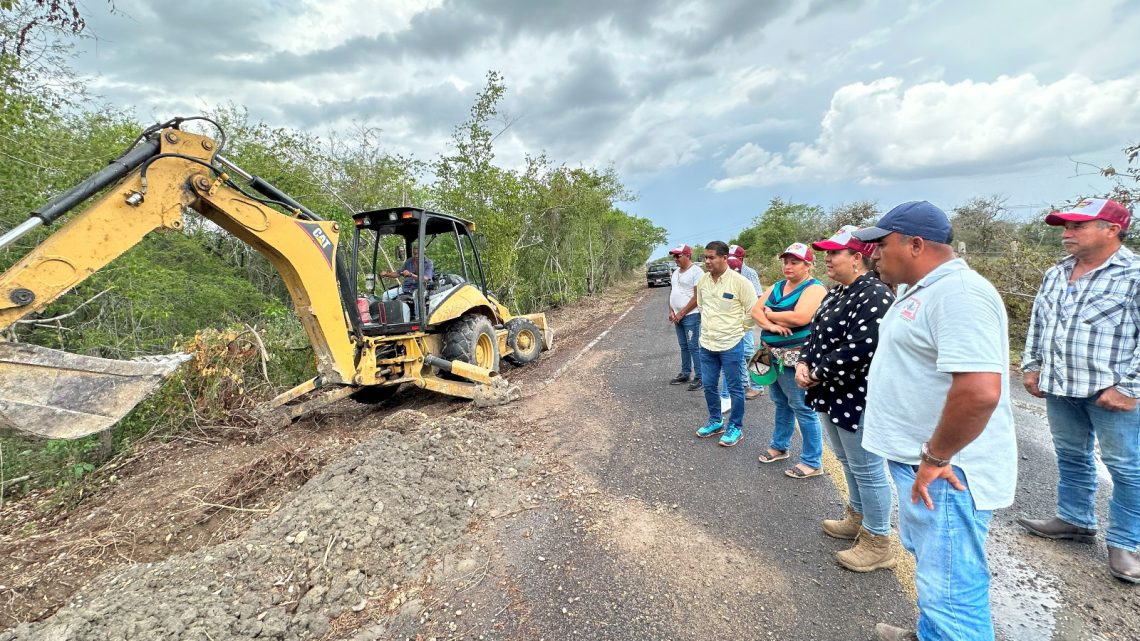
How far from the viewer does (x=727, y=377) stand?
150 inches

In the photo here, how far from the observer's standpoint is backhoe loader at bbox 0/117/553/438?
7.43ft

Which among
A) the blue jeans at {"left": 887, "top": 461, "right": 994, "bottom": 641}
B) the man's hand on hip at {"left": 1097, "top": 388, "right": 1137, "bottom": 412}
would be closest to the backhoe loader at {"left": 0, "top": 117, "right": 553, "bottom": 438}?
the blue jeans at {"left": 887, "top": 461, "right": 994, "bottom": 641}

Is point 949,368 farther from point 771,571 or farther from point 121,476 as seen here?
point 121,476

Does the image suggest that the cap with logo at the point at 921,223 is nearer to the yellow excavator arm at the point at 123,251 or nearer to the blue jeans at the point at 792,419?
the blue jeans at the point at 792,419

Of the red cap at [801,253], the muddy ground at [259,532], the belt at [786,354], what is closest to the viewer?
the muddy ground at [259,532]

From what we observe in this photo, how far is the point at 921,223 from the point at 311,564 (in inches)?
121

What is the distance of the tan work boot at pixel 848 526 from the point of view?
8.29 ft

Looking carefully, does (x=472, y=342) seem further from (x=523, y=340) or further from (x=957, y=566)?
(x=957, y=566)

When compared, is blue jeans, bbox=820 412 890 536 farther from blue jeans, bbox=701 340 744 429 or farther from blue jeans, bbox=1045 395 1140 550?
blue jeans, bbox=701 340 744 429

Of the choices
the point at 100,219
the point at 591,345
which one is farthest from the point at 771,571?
the point at 591,345

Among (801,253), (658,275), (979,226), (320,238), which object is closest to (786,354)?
(801,253)

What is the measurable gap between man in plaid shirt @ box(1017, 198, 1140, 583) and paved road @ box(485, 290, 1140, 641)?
0.16m

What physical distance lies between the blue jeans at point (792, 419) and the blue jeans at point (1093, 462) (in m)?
1.17

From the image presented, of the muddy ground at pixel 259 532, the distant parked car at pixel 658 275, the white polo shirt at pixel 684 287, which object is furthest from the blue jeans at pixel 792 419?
the distant parked car at pixel 658 275
